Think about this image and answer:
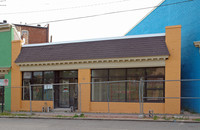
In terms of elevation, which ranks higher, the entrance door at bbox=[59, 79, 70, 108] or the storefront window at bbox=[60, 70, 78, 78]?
the storefront window at bbox=[60, 70, 78, 78]

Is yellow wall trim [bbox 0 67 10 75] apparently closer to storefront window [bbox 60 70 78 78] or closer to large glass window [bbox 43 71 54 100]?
large glass window [bbox 43 71 54 100]

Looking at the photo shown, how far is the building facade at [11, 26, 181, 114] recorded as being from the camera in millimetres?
12945

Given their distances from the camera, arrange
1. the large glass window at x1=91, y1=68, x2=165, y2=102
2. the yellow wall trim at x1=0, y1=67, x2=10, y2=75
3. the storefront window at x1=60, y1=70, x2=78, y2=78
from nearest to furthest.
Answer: the large glass window at x1=91, y1=68, x2=165, y2=102, the storefront window at x1=60, y1=70, x2=78, y2=78, the yellow wall trim at x1=0, y1=67, x2=10, y2=75

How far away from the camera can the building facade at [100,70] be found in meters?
12.9

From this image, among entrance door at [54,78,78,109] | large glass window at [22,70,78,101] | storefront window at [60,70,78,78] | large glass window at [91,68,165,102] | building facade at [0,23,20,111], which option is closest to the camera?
large glass window at [91,68,165,102]

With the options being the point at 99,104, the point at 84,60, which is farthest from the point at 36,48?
the point at 99,104

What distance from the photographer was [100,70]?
48.3ft

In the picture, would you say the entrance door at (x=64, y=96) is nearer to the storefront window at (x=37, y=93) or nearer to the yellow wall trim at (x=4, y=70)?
the storefront window at (x=37, y=93)

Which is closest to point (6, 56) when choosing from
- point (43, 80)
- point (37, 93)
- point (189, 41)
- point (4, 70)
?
point (4, 70)

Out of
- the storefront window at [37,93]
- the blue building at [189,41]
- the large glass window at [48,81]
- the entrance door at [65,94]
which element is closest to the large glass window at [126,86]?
the entrance door at [65,94]

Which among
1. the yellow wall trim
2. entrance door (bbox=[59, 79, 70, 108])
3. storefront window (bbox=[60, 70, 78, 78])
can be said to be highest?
the yellow wall trim

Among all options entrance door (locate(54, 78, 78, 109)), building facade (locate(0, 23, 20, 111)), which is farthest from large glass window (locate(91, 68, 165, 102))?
building facade (locate(0, 23, 20, 111))

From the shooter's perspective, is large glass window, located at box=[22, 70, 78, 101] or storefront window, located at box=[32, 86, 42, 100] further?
storefront window, located at box=[32, 86, 42, 100]

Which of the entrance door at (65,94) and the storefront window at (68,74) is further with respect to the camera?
the entrance door at (65,94)
